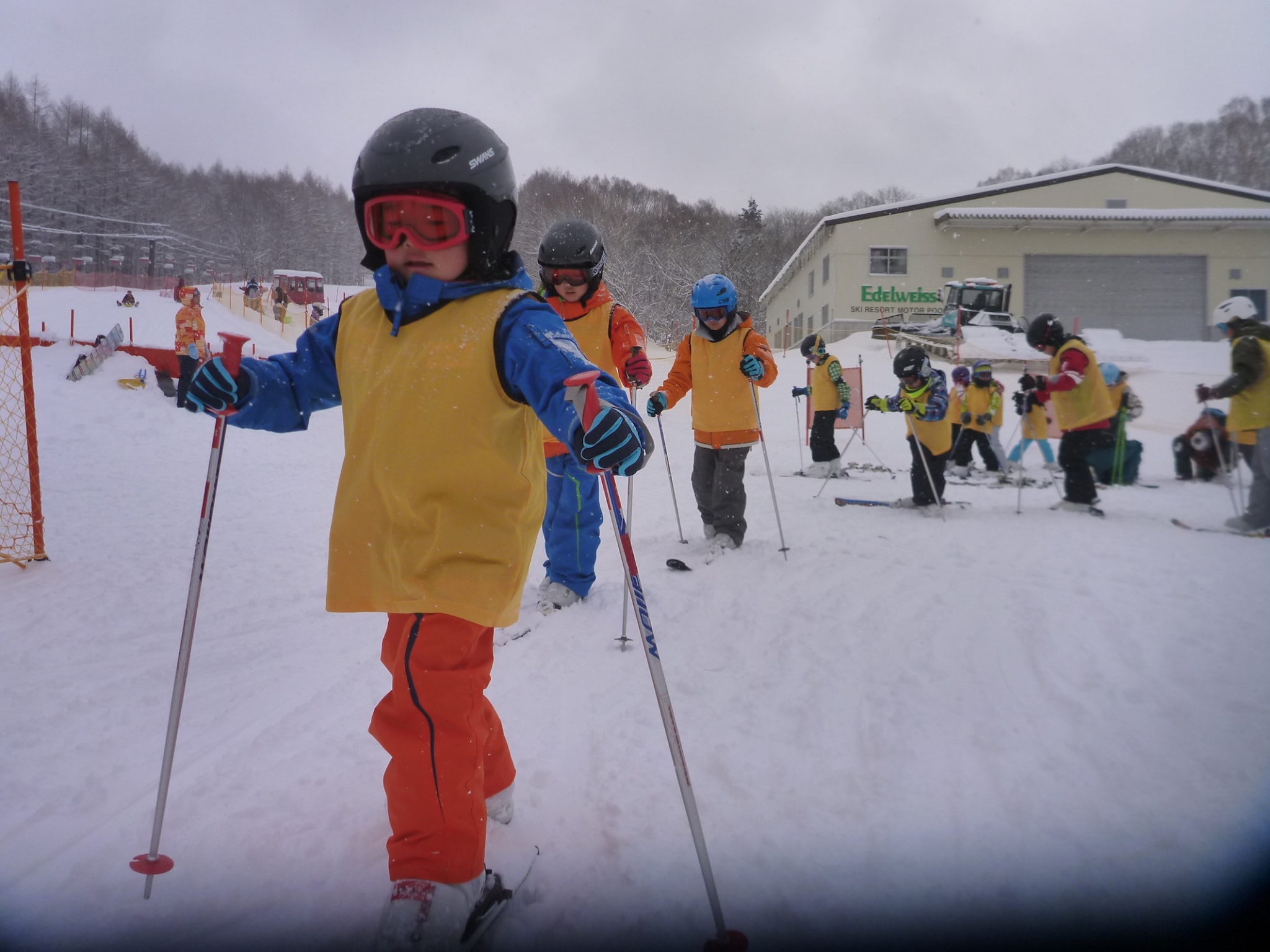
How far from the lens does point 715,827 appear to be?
6.46 feet

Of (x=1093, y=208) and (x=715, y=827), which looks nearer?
(x=715, y=827)

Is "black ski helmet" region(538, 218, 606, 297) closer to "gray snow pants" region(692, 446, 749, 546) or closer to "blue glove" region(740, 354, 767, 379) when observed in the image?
"blue glove" region(740, 354, 767, 379)

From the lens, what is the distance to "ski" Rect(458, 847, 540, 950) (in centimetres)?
151

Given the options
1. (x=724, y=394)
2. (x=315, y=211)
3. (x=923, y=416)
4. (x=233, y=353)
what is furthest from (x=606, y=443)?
(x=315, y=211)

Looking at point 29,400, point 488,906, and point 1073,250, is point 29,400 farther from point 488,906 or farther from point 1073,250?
point 1073,250

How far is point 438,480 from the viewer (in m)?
1.57

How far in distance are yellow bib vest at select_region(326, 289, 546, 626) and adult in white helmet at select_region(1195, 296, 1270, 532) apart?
22.1 ft

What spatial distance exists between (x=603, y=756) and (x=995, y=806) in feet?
4.05

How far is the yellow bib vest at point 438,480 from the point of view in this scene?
157 cm

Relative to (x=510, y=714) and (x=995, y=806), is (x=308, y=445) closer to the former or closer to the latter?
(x=510, y=714)

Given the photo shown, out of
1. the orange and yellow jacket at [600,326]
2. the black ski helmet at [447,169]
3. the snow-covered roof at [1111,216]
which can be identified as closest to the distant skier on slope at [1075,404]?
the orange and yellow jacket at [600,326]

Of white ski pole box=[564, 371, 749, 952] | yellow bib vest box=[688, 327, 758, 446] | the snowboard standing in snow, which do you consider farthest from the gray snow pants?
the snowboard standing in snow

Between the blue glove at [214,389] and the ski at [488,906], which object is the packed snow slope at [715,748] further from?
the blue glove at [214,389]

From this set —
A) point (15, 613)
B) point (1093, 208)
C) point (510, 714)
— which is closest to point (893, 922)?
point (510, 714)
